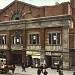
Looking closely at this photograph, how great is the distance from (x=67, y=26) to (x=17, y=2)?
13.7 meters

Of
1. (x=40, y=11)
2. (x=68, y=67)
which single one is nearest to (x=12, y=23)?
(x=40, y=11)

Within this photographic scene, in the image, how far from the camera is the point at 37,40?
137ft

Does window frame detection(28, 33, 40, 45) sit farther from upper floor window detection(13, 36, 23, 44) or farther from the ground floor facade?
upper floor window detection(13, 36, 23, 44)

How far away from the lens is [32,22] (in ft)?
139

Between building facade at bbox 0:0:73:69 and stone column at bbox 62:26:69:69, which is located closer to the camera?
stone column at bbox 62:26:69:69

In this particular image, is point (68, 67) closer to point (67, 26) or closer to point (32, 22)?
point (67, 26)

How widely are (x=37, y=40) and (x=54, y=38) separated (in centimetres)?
387

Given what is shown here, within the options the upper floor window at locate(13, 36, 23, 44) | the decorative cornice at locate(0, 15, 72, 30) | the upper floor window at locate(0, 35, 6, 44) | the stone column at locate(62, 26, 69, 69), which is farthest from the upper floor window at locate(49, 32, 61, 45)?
the upper floor window at locate(0, 35, 6, 44)

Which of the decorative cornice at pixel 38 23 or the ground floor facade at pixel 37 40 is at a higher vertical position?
the decorative cornice at pixel 38 23

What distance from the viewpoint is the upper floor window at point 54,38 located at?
39.1 metres

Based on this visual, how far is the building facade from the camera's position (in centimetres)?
3841

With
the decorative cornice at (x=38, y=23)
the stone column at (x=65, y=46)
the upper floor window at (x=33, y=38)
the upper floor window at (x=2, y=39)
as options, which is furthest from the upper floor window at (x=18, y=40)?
the stone column at (x=65, y=46)

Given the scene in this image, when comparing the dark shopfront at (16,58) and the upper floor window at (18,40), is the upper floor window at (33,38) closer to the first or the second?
the upper floor window at (18,40)

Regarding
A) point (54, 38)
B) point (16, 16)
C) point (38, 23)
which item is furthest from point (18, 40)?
point (54, 38)
